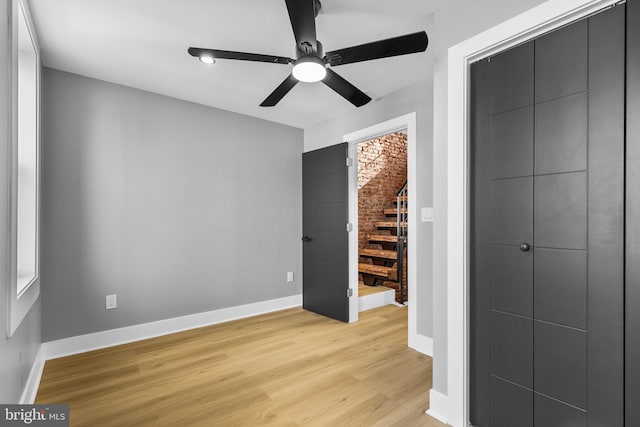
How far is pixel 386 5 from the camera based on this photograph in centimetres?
190

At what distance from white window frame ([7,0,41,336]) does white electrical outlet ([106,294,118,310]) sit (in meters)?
0.70

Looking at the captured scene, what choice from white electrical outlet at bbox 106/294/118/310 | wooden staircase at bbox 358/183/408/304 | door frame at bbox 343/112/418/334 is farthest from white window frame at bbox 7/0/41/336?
wooden staircase at bbox 358/183/408/304

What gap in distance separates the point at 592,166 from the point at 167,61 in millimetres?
2890

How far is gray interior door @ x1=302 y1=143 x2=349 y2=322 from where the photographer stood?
3562 millimetres

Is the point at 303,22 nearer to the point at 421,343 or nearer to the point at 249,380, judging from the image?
the point at 249,380

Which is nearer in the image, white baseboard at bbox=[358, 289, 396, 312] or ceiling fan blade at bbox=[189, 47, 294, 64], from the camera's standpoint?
ceiling fan blade at bbox=[189, 47, 294, 64]

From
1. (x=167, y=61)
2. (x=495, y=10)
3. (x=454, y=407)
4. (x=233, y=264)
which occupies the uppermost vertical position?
(x=167, y=61)

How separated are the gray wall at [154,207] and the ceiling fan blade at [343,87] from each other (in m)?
1.92

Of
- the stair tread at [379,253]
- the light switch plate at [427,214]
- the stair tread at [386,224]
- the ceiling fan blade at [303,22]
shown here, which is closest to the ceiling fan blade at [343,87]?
the ceiling fan blade at [303,22]

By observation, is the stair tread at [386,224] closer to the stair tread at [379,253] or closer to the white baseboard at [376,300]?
the stair tread at [379,253]

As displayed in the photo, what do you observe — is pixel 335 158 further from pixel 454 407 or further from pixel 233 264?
pixel 454 407

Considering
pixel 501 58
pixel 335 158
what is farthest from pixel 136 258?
pixel 501 58

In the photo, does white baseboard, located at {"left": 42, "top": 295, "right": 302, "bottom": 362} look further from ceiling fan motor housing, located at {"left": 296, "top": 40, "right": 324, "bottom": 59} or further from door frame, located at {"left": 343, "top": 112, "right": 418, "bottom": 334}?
ceiling fan motor housing, located at {"left": 296, "top": 40, "right": 324, "bottom": 59}

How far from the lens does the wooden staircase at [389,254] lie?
4.44 metres
